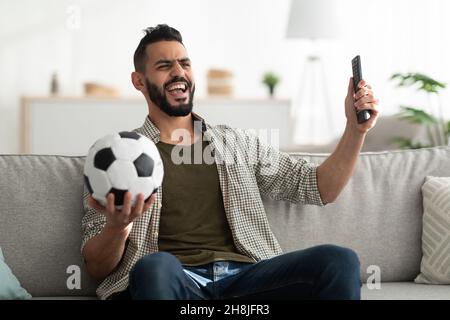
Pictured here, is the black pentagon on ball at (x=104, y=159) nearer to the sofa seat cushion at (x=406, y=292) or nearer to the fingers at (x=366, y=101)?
the fingers at (x=366, y=101)

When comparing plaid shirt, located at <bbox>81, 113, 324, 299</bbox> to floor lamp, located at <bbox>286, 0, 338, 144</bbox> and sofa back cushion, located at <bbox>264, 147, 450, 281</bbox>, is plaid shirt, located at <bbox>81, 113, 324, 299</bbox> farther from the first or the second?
floor lamp, located at <bbox>286, 0, 338, 144</bbox>

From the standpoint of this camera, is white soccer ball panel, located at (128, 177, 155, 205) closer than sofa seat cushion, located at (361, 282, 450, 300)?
Yes

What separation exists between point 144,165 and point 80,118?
436cm

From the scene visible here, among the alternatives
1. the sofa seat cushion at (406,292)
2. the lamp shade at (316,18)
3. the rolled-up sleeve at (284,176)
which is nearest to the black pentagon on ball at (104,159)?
the rolled-up sleeve at (284,176)

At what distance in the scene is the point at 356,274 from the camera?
166 cm

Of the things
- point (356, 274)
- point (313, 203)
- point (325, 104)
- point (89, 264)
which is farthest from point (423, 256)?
point (325, 104)

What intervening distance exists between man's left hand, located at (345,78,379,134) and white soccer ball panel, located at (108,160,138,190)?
A: 66cm

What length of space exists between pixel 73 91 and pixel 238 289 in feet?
16.0

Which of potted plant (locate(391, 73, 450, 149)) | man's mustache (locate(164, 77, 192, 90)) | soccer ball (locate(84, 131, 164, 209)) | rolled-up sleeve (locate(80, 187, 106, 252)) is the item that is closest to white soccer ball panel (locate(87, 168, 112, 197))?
soccer ball (locate(84, 131, 164, 209))

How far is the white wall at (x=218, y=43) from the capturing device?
6.38m

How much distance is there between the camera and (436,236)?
7.25ft

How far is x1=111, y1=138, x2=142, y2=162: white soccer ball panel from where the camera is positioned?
1.66m
